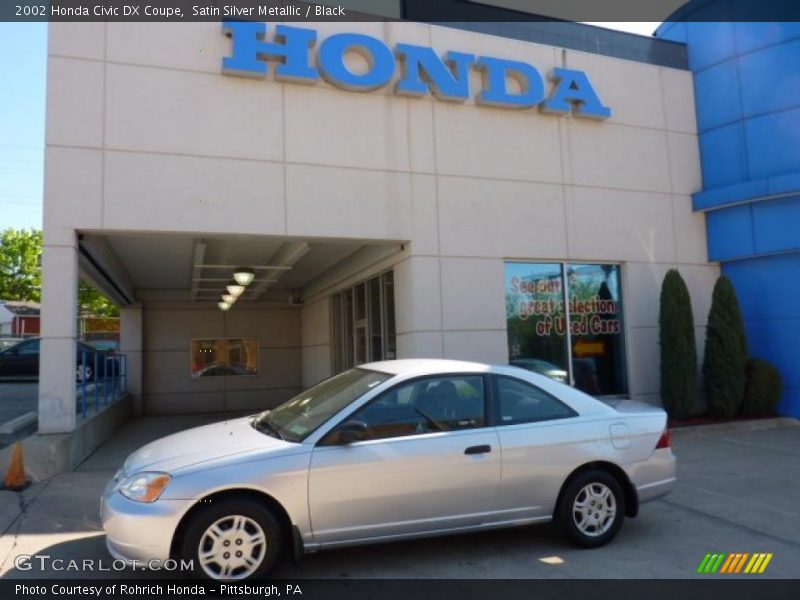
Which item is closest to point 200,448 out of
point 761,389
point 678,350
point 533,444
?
point 533,444

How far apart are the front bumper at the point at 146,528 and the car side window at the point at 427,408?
1333 millimetres

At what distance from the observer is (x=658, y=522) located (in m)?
5.86

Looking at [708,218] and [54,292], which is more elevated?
[708,218]

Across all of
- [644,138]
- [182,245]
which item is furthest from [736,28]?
[182,245]

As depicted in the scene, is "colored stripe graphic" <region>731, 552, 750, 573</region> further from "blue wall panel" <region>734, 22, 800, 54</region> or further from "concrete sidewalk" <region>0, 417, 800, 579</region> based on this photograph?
"blue wall panel" <region>734, 22, 800, 54</region>

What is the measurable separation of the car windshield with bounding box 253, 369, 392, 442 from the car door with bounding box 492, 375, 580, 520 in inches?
38.5

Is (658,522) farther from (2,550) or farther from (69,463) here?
(69,463)

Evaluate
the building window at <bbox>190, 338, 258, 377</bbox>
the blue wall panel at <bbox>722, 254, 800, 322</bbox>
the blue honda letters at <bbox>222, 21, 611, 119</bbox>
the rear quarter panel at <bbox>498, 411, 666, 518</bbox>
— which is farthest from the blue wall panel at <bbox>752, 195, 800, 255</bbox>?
the building window at <bbox>190, 338, 258, 377</bbox>

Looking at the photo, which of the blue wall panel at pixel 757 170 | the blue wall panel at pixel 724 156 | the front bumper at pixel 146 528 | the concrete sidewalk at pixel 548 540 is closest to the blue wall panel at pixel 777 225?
the blue wall panel at pixel 757 170

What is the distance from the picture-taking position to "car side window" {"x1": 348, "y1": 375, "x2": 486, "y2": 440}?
480 centimetres

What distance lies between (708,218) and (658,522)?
25.7ft

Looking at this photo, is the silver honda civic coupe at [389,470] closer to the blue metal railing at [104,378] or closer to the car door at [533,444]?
the car door at [533,444]

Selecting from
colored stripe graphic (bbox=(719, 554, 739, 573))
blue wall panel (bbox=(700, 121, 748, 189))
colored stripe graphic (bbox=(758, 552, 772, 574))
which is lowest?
colored stripe graphic (bbox=(758, 552, 772, 574))

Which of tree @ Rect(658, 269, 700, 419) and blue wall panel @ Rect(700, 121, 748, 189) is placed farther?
blue wall panel @ Rect(700, 121, 748, 189)
